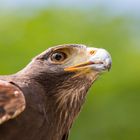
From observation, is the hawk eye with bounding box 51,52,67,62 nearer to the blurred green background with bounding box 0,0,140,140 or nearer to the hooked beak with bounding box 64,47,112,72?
the hooked beak with bounding box 64,47,112,72

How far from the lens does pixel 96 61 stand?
5973mm

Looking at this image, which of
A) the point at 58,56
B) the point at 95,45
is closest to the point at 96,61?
the point at 58,56

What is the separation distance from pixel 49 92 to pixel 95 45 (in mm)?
7265

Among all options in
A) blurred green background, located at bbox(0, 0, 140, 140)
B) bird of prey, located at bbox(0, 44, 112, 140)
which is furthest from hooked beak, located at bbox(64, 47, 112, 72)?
blurred green background, located at bbox(0, 0, 140, 140)

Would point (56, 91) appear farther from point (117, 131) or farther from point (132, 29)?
point (132, 29)

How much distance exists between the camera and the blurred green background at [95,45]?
12023mm

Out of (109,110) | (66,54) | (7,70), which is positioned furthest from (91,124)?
(66,54)

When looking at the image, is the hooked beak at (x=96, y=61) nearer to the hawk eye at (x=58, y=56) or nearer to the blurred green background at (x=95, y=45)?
the hawk eye at (x=58, y=56)

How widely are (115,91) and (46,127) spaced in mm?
7040

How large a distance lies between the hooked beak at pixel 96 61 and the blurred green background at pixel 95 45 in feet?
17.0

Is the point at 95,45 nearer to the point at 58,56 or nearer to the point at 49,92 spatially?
the point at 58,56

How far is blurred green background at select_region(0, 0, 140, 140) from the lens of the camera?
12023mm

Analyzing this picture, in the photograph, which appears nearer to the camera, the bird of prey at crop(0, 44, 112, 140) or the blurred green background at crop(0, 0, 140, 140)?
the bird of prey at crop(0, 44, 112, 140)

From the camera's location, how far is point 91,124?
12.2 meters
